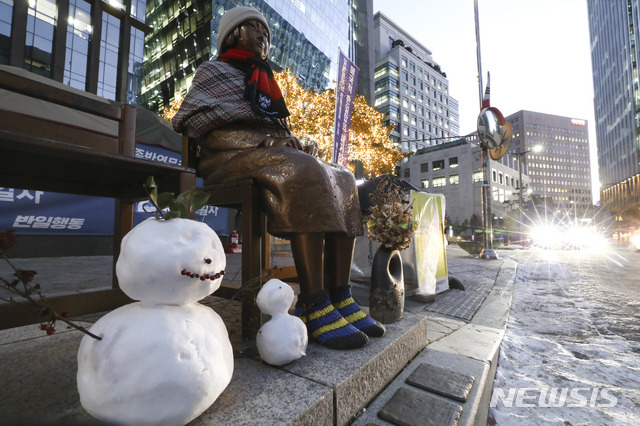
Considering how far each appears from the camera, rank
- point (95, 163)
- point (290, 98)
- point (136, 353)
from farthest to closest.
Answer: point (290, 98) → point (95, 163) → point (136, 353)

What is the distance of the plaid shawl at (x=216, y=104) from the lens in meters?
1.59

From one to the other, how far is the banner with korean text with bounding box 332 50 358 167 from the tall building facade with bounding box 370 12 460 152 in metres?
43.8

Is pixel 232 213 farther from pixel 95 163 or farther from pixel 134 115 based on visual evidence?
pixel 95 163

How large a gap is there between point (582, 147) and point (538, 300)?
5761 inches

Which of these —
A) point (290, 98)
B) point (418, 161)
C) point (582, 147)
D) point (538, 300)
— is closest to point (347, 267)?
point (538, 300)

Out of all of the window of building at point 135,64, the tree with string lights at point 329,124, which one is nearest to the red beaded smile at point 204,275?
the tree with string lights at point 329,124

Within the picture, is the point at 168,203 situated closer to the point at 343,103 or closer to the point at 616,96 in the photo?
the point at 343,103

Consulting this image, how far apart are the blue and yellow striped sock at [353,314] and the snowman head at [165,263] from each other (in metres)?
0.96

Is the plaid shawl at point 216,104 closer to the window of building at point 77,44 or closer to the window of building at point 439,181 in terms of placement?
the window of building at point 77,44

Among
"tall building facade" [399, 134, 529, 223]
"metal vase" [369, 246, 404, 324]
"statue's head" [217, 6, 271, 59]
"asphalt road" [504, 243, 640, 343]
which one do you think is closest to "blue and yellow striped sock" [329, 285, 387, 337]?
"metal vase" [369, 246, 404, 324]

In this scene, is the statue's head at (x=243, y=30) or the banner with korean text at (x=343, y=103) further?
the banner with korean text at (x=343, y=103)

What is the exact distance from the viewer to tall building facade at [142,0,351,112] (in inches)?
916

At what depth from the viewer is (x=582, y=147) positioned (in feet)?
361

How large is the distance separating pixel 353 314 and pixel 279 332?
570 mm
